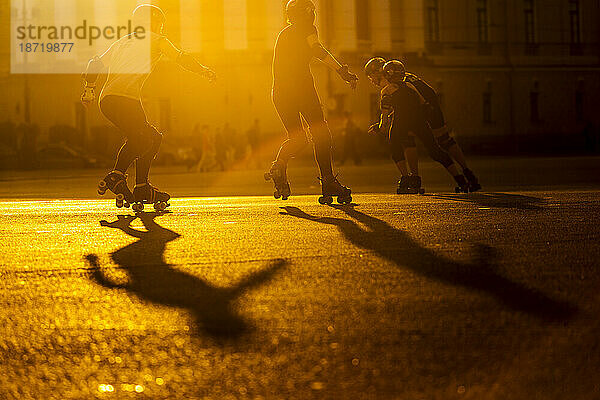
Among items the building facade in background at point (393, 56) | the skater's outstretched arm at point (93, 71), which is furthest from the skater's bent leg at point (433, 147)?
the building facade in background at point (393, 56)

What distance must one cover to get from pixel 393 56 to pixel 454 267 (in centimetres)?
4914

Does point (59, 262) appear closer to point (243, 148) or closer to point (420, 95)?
point (420, 95)

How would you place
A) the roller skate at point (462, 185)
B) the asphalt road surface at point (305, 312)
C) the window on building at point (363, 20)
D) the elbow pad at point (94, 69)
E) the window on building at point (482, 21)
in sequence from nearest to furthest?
the asphalt road surface at point (305, 312) < the elbow pad at point (94, 69) < the roller skate at point (462, 185) < the window on building at point (363, 20) < the window on building at point (482, 21)

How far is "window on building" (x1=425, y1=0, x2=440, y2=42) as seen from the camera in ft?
183

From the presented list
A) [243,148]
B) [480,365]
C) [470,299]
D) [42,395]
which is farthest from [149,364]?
[243,148]

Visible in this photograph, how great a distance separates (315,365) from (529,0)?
58.2 meters

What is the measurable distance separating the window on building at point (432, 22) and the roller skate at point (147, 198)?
153 ft

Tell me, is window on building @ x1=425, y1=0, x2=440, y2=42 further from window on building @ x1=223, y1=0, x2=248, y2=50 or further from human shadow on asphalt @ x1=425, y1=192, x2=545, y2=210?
human shadow on asphalt @ x1=425, y1=192, x2=545, y2=210

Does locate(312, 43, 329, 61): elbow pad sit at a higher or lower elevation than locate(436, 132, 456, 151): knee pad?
higher

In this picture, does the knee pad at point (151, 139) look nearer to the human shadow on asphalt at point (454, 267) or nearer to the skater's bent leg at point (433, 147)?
the human shadow on asphalt at point (454, 267)

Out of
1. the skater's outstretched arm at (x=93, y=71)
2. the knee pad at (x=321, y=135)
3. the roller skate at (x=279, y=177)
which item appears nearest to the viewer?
the skater's outstretched arm at (x=93, y=71)

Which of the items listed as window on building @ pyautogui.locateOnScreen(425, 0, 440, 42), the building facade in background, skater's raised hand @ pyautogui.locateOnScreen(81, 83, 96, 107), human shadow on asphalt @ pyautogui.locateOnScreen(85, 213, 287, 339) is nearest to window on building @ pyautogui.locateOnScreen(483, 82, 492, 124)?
the building facade in background

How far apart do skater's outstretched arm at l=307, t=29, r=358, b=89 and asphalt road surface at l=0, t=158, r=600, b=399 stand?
112 inches

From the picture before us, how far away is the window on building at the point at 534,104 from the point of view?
5862cm
